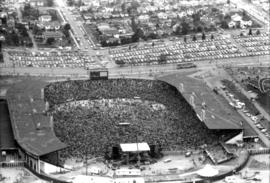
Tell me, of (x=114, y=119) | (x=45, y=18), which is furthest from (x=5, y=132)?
(x=45, y=18)

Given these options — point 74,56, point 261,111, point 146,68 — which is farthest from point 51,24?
point 261,111

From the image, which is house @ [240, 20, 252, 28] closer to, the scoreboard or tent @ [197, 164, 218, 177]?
the scoreboard

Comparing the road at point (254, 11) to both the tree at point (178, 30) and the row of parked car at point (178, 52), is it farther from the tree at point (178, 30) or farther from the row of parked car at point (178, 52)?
the row of parked car at point (178, 52)

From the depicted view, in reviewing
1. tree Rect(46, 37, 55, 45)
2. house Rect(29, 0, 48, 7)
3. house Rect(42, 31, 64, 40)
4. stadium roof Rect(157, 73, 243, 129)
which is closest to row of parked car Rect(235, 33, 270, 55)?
stadium roof Rect(157, 73, 243, 129)

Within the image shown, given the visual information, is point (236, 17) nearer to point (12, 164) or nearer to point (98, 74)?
point (98, 74)

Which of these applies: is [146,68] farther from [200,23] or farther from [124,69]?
[200,23]

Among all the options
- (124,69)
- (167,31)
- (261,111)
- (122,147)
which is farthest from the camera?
(167,31)

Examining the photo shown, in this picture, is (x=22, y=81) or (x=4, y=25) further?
(x=4, y=25)
